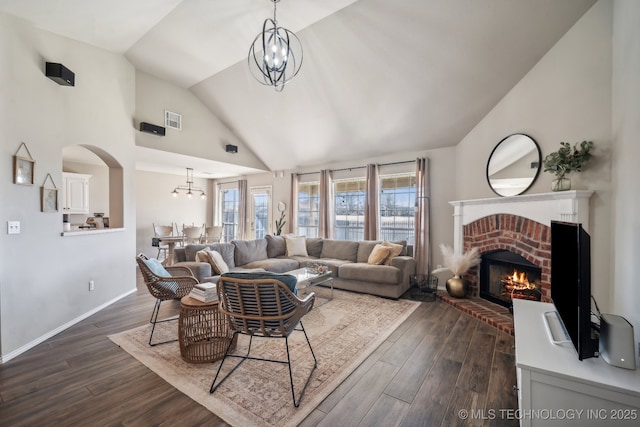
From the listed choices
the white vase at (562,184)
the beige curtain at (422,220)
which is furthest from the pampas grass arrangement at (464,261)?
the white vase at (562,184)

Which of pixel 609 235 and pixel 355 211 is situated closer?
pixel 609 235

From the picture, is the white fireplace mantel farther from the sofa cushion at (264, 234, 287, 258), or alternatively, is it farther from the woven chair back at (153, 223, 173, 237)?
the woven chair back at (153, 223, 173, 237)

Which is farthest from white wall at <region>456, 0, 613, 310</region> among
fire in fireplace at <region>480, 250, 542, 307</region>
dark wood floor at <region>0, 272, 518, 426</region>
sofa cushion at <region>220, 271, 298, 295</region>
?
sofa cushion at <region>220, 271, 298, 295</region>

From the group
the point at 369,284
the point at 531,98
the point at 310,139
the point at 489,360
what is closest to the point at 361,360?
the point at 489,360

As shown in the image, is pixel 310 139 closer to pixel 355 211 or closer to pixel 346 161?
pixel 346 161

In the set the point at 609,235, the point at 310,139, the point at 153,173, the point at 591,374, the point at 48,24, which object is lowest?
the point at 591,374

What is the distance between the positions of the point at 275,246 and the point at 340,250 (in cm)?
136

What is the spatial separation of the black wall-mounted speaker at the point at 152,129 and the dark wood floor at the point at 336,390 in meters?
3.19

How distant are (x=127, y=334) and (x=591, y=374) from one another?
3766 mm

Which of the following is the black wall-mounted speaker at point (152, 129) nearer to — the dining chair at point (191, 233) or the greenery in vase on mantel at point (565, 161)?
the dining chair at point (191, 233)

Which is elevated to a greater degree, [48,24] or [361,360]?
[48,24]

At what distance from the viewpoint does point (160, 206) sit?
300 inches

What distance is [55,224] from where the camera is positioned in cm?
296

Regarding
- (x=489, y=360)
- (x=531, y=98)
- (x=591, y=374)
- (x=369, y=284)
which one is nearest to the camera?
(x=591, y=374)
